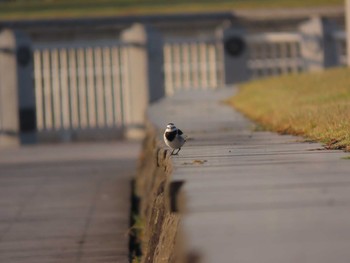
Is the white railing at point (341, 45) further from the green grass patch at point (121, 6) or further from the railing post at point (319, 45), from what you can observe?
the green grass patch at point (121, 6)

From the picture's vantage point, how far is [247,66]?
27.2 meters

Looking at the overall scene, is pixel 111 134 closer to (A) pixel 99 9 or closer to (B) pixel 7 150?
(B) pixel 7 150

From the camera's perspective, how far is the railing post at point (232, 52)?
87.1ft

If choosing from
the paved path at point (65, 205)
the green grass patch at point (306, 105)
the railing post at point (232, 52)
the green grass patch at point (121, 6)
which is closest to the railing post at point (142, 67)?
the railing post at point (232, 52)

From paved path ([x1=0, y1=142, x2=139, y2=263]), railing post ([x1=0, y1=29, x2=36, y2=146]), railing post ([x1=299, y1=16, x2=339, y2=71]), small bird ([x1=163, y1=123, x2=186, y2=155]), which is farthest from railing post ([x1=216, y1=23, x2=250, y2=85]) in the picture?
small bird ([x1=163, y1=123, x2=186, y2=155])

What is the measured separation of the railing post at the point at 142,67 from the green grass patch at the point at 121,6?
1127 centimetres

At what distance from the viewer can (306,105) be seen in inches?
532

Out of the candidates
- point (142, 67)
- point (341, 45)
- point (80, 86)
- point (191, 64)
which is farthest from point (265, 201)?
point (341, 45)

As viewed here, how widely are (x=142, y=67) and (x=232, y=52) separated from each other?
193 centimetres

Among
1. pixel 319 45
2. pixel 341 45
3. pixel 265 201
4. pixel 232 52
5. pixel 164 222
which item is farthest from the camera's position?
→ pixel 341 45

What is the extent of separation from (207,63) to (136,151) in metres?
5.80

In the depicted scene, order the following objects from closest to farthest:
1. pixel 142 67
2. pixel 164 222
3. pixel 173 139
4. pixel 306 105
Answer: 1. pixel 164 222
2. pixel 173 139
3. pixel 306 105
4. pixel 142 67

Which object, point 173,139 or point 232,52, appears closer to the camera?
point 173,139

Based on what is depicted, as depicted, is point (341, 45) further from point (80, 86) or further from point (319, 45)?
point (80, 86)
